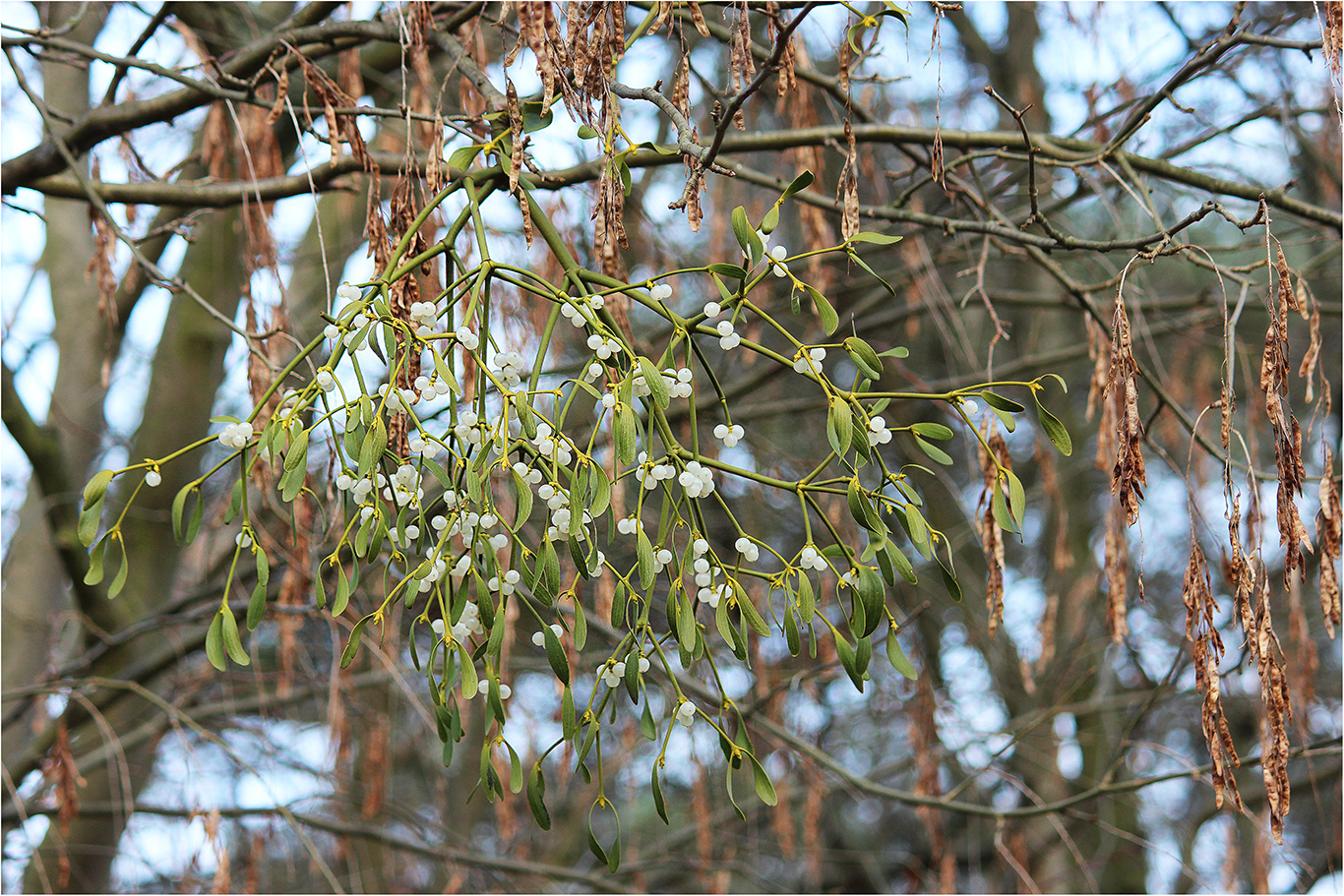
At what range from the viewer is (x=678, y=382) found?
949 millimetres

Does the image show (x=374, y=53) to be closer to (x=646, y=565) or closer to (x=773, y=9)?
(x=773, y=9)

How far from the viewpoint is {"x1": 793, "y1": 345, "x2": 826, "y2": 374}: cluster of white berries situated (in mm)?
962

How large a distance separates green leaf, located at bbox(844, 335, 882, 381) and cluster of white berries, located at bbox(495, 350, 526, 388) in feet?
1.01

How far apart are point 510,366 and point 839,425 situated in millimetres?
309

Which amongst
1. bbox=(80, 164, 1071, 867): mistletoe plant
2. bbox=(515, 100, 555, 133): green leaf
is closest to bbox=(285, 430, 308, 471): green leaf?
bbox=(80, 164, 1071, 867): mistletoe plant

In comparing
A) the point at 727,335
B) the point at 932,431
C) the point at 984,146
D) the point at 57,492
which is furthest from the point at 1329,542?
the point at 57,492

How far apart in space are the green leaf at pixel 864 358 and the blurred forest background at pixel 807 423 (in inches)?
10.7

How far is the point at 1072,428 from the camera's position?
4180 mm

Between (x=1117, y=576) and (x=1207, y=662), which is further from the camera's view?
(x=1117, y=576)

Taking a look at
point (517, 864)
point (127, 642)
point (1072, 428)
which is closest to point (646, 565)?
point (517, 864)

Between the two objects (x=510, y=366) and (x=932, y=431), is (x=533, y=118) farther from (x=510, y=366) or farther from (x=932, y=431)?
(x=932, y=431)

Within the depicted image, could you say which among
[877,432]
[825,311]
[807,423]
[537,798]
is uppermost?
[807,423]

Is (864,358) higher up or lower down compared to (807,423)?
lower down

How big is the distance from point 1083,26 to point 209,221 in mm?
2366
